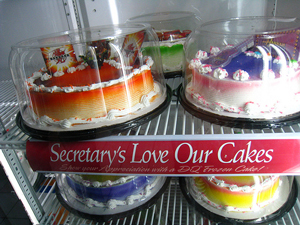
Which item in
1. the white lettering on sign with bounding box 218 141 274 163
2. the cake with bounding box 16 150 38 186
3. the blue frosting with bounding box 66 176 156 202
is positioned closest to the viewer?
the white lettering on sign with bounding box 218 141 274 163

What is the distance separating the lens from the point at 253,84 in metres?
0.89

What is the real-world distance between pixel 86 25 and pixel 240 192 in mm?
1428

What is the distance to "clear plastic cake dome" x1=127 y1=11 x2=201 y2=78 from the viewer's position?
143 cm

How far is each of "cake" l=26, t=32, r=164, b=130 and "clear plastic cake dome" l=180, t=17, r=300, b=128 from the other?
0.23 meters

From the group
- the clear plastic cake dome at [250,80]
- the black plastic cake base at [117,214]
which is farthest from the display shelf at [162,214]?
the clear plastic cake dome at [250,80]

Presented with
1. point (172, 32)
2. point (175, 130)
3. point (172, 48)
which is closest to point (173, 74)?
point (172, 48)

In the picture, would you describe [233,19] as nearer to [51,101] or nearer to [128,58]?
[128,58]

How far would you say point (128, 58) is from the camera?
1055 mm

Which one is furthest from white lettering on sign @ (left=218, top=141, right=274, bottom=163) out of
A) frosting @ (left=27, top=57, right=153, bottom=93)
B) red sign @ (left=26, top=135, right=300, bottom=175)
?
frosting @ (left=27, top=57, right=153, bottom=93)

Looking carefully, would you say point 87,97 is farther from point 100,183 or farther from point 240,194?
point 240,194

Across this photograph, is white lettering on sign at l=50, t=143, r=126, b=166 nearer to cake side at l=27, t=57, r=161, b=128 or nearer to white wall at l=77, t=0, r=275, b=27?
cake side at l=27, t=57, r=161, b=128

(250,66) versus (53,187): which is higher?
(250,66)

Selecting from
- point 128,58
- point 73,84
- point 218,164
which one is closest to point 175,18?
point 128,58

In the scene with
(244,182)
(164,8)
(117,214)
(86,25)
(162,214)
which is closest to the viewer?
(244,182)
